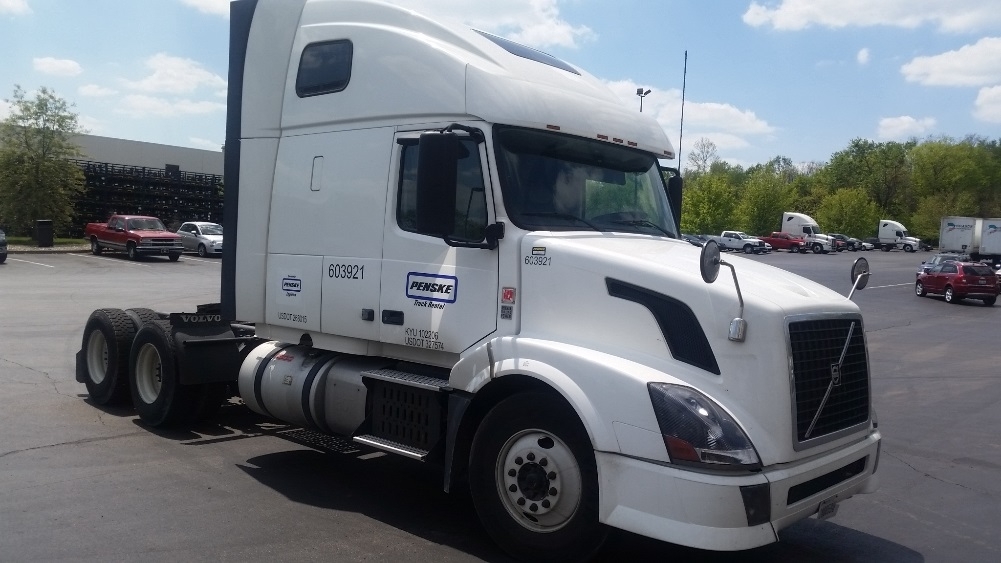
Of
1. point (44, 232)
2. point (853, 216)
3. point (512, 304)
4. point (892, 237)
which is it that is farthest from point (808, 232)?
point (512, 304)

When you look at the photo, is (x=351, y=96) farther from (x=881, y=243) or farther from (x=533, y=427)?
(x=881, y=243)

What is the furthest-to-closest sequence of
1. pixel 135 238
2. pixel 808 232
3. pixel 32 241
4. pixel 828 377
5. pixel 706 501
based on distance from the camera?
pixel 808 232
pixel 32 241
pixel 135 238
pixel 828 377
pixel 706 501

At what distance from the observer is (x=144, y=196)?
167 feet

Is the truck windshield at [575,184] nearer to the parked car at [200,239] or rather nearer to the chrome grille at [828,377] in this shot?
the chrome grille at [828,377]

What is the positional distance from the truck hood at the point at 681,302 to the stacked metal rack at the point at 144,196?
4887cm

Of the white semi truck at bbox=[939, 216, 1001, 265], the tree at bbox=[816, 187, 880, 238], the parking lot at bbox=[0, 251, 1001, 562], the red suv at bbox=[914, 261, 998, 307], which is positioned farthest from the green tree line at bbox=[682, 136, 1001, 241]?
the parking lot at bbox=[0, 251, 1001, 562]

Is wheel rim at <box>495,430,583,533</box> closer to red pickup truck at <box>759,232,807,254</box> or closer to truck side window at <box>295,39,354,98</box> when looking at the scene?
truck side window at <box>295,39,354,98</box>

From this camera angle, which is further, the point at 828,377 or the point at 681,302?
the point at 828,377

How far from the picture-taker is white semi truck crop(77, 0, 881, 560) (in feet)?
15.3

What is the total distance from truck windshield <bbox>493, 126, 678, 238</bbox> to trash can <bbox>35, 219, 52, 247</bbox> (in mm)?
43717

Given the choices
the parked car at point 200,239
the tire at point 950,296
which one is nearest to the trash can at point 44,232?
the parked car at point 200,239

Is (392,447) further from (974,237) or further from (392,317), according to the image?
(974,237)

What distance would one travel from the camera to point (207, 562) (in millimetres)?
5055

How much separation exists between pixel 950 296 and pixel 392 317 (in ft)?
113
